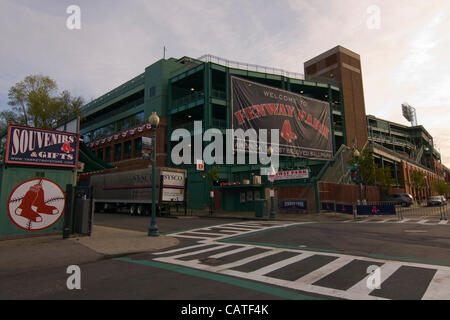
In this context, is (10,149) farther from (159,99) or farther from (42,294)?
(159,99)

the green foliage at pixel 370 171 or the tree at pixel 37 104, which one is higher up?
the tree at pixel 37 104

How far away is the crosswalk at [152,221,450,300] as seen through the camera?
4.84m

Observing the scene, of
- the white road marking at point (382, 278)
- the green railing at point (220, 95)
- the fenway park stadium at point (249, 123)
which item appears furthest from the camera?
the green railing at point (220, 95)

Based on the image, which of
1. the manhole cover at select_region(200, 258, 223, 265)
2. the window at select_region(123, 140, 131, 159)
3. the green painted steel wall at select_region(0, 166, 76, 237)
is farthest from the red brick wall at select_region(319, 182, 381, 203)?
the window at select_region(123, 140, 131, 159)

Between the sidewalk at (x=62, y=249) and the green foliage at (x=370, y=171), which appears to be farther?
the green foliage at (x=370, y=171)

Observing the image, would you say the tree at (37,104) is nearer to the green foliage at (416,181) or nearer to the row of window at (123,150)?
the row of window at (123,150)

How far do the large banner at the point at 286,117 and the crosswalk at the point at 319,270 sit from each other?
984 inches

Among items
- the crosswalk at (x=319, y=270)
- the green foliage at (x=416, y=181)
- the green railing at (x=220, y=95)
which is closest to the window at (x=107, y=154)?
the green railing at (x=220, y=95)

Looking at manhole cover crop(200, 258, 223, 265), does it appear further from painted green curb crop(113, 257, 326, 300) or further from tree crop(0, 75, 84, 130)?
tree crop(0, 75, 84, 130)

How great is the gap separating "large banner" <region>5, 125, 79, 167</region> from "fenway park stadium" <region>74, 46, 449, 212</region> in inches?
489

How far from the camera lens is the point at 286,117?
36.8 metres

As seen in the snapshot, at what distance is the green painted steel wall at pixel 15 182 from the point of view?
10.5 metres
